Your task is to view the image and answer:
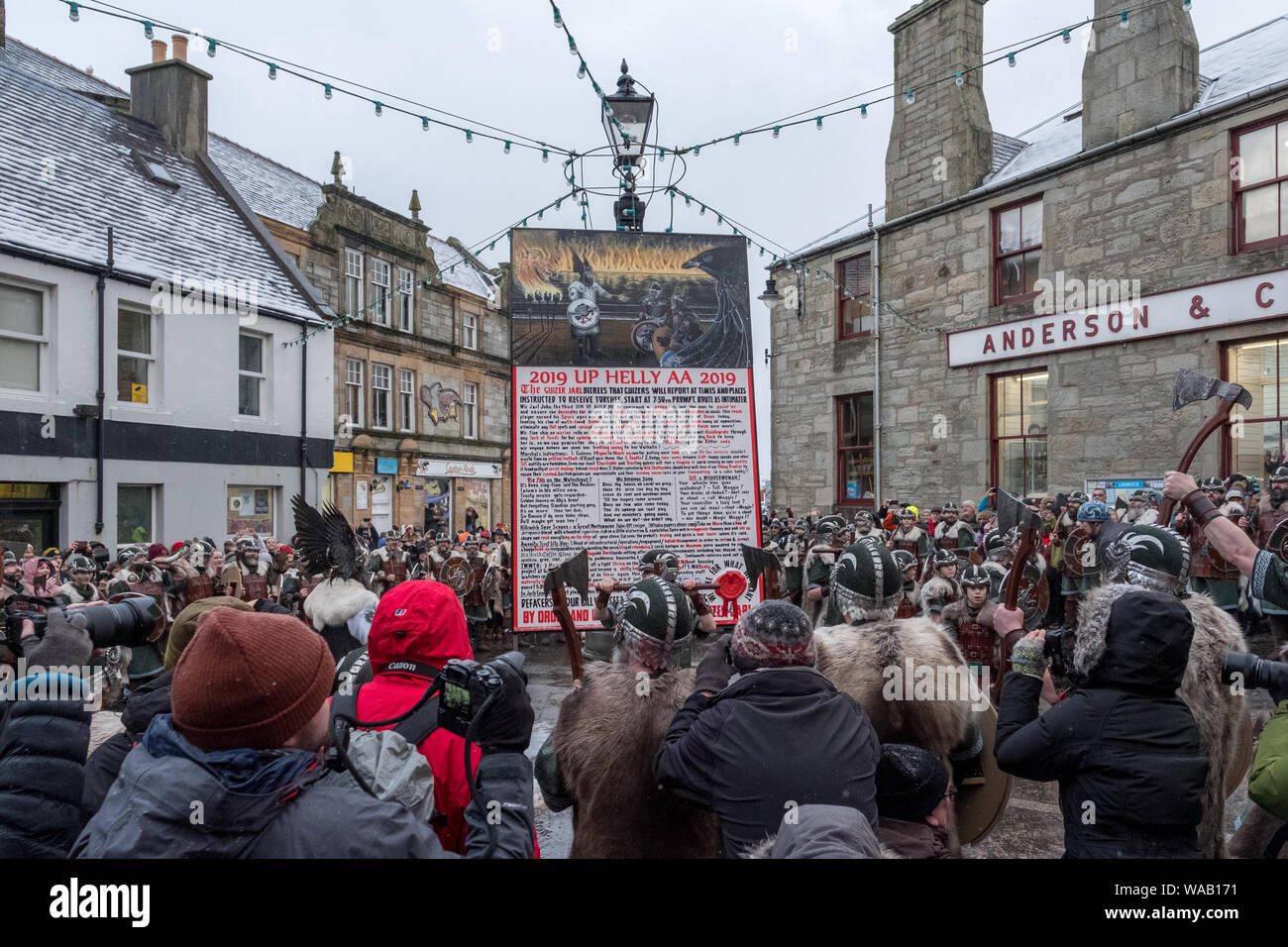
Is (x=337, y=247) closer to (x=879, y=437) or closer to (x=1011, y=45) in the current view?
(x=879, y=437)

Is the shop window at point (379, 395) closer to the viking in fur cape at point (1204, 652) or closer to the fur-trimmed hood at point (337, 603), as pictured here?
the fur-trimmed hood at point (337, 603)

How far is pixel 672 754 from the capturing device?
2.29 meters

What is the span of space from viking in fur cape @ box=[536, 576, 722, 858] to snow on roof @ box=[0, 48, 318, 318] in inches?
540

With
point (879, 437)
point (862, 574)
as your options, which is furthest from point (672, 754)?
point (879, 437)

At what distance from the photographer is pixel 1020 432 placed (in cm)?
1341

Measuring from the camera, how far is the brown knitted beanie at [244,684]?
5.01ft

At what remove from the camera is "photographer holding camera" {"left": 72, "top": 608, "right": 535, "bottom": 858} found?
143 cm

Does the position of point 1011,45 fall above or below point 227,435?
above

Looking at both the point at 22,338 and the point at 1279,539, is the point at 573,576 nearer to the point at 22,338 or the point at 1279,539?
the point at 1279,539

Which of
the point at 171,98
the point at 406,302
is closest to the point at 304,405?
the point at 171,98

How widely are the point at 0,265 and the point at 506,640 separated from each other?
9.39m

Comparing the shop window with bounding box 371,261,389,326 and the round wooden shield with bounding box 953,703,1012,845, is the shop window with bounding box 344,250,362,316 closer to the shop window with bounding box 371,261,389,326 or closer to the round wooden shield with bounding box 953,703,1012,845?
the shop window with bounding box 371,261,389,326
